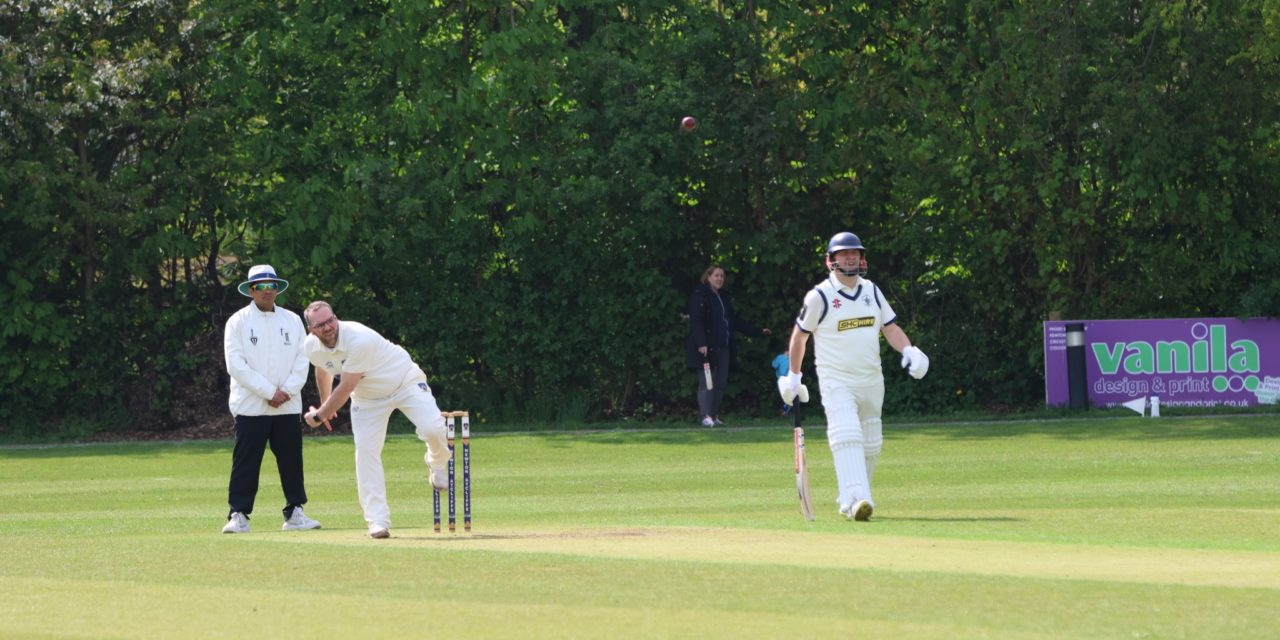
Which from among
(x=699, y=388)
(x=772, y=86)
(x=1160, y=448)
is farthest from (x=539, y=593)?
(x=772, y=86)

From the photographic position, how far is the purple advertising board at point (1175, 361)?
23484mm

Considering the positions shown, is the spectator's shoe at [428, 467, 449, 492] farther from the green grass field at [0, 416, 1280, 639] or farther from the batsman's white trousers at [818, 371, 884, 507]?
the batsman's white trousers at [818, 371, 884, 507]

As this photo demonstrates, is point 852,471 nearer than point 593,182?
Yes

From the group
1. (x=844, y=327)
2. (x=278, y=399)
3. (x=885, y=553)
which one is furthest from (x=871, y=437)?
(x=278, y=399)

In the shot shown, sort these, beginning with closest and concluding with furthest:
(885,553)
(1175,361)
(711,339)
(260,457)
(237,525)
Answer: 1. (885,553)
2. (237,525)
3. (260,457)
4. (1175,361)
5. (711,339)

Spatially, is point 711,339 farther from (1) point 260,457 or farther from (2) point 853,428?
(2) point 853,428

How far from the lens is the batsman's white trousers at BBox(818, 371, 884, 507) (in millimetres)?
12562

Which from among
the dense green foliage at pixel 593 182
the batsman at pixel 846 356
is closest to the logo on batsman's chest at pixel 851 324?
the batsman at pixel 846 356

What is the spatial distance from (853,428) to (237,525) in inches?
167

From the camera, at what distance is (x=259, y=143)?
81.9 feet

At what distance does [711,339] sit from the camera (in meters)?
23.9

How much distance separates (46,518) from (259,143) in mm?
10624

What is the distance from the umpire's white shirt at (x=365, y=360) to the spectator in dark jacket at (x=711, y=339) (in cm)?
1127

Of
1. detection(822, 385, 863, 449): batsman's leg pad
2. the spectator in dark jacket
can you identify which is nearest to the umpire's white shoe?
detection(822, 385, 863, 449): batsman's leg pad
